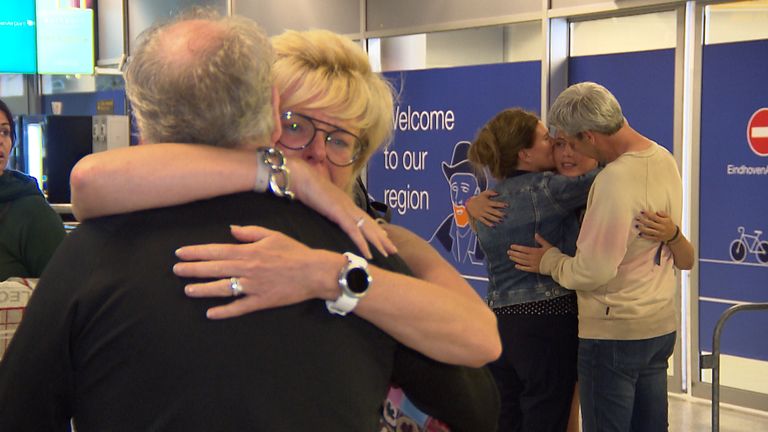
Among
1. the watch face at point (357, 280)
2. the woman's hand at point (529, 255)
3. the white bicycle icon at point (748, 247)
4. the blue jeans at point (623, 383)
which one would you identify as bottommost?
the blue jeans at point (623, 383)

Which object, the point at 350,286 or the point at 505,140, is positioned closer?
the point at 350,286

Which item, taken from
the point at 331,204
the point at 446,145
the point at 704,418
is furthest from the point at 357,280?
the point at 446,145

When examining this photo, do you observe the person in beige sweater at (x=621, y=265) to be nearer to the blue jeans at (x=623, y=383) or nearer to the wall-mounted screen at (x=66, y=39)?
the blue jeans at (x=623, y=383)

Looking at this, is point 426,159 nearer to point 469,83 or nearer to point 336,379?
point 469,83

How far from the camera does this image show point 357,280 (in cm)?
122

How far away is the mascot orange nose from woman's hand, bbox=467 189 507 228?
2.92 metres

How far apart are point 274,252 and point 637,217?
7.36 ft

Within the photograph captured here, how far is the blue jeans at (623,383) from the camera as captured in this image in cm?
322

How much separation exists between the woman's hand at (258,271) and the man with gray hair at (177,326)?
0.02 meters

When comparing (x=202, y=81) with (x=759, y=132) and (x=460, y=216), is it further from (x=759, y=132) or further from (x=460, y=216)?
(x=460, y=216)

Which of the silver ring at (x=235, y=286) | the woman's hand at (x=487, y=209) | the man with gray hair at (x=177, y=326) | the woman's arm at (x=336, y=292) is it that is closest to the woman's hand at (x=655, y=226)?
the woman's hand at (x=487, y=209)

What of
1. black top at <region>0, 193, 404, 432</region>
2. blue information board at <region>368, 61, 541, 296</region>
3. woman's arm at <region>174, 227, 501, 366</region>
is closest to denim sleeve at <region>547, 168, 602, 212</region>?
woman's arm at <region>174, 227, 501, 366</region>

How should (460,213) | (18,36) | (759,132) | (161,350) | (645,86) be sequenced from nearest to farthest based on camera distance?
1. (161,350)
2. (759,132)
3. (645,86)
4. (18,36)
5. (460,213)

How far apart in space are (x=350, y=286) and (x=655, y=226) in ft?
7.19
